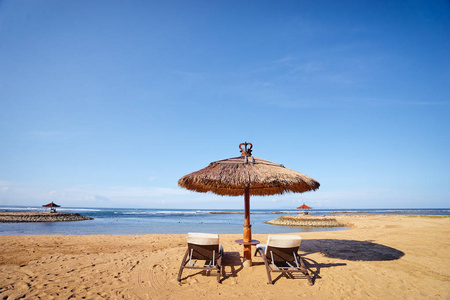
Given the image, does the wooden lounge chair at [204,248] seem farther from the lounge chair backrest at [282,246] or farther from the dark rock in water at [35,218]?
the dark rock in water at [35,218]

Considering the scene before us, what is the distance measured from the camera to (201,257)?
5.05 metres

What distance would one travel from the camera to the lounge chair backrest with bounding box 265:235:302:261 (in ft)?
15.5

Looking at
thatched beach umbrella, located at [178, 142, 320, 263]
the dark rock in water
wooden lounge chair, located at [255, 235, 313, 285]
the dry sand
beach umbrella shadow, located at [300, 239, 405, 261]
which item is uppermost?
thatched beach umbrella, located at [178, 142, 320, 263]

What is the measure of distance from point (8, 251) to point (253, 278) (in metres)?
7.81

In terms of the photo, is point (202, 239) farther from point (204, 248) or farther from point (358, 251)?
point (358, 251)

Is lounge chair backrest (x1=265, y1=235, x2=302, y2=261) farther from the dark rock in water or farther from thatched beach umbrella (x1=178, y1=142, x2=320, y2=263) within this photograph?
the dark rock in water

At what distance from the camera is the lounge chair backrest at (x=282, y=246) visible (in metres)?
4.72

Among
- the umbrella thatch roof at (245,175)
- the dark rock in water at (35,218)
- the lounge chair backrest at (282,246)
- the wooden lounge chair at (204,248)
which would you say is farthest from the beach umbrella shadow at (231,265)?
the dark rock in water at (35,218)

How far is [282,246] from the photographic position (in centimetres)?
474

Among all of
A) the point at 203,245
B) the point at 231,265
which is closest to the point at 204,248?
the point at 203,245

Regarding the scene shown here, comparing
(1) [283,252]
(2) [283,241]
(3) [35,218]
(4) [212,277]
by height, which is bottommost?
(3) [35,218]

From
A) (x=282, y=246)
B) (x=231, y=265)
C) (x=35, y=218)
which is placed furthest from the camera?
(x=35, y=218)

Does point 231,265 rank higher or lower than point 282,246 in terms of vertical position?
lower

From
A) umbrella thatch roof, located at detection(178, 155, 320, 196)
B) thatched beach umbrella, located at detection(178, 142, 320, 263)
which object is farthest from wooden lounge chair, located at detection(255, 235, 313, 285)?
umbrella thatch roof, located at detection(178, 155, 320, 196)
